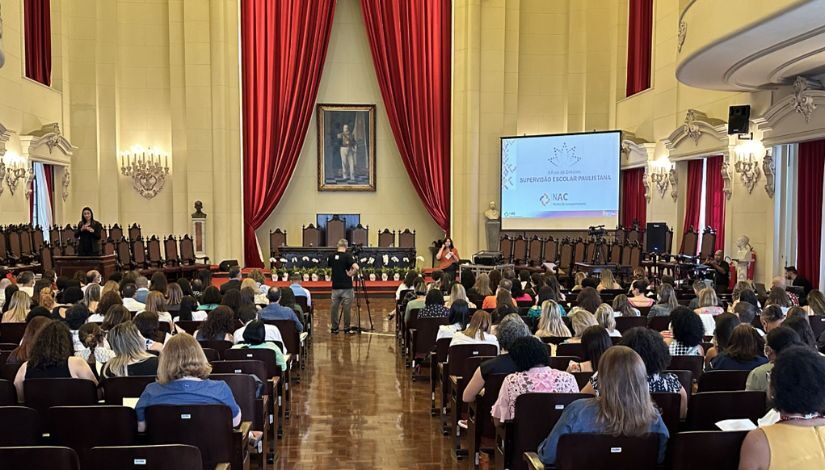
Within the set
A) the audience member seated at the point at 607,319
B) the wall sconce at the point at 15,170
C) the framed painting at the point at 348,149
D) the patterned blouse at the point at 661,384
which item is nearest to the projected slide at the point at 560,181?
the framed painting at the point at 348,149

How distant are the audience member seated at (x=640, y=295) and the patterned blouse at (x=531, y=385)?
179 inches

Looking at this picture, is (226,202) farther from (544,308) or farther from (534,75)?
(544,308)

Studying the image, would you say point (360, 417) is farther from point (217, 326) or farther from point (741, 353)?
point (741, 353)

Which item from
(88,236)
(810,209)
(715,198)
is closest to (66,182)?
(88,236)

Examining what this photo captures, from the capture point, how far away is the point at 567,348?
5.11 m

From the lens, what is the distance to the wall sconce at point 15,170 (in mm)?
13688

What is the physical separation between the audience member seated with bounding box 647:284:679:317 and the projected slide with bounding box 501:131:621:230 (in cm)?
927

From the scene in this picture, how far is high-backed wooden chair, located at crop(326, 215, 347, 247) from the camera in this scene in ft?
57.9

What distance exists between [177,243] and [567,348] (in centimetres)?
1383

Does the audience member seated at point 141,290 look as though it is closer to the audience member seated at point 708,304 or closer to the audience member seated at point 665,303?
the audience member seated at point 665,303

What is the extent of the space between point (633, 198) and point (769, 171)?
18.5ft

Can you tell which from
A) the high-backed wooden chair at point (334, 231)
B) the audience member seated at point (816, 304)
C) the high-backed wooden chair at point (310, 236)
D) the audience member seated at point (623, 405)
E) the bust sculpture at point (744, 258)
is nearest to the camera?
the audience member seated at point (623, 405)

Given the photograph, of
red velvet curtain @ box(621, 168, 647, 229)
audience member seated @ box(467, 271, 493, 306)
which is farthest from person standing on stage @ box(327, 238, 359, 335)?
red velvet curtain @ box(621, 168, 647, 229)

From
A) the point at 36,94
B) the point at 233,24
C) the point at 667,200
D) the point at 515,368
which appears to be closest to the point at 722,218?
the point at 667,200
